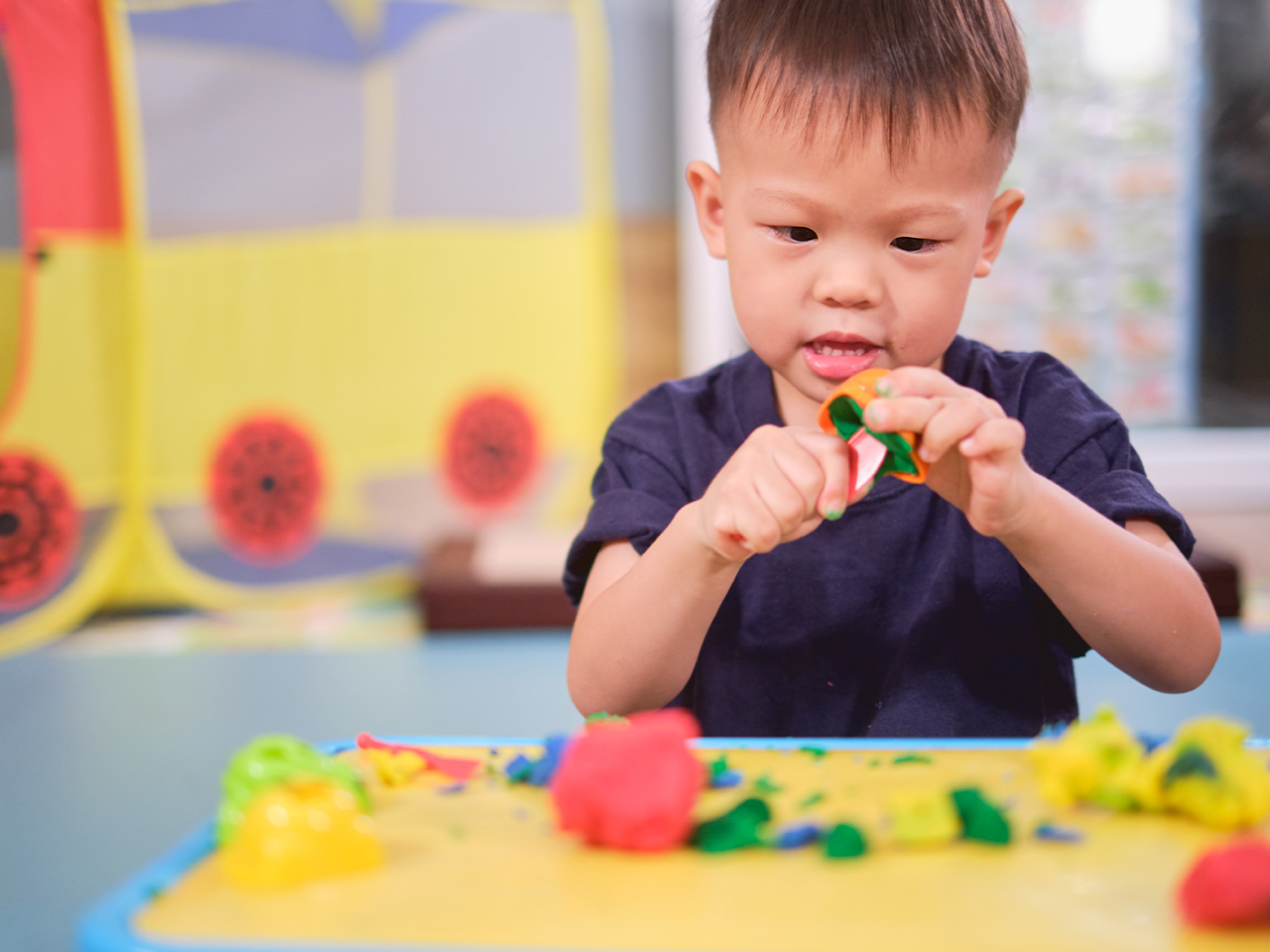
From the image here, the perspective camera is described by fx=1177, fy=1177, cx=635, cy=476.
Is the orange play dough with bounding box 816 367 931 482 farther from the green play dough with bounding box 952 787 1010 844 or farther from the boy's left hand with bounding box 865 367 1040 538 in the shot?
the green play dough with bounding box 952 787 1010 844

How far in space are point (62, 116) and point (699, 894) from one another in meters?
1.69

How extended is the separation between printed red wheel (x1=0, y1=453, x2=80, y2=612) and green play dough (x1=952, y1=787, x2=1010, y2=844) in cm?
154

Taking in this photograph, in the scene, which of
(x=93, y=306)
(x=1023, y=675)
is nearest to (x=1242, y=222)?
(x=1023, y=675)

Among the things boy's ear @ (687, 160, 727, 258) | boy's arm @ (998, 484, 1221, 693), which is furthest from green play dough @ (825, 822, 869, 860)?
boy's ear @ (687, 160, 727, 258)

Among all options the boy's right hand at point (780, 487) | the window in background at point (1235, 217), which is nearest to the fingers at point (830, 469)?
the boy's right hand at point (780, 487)

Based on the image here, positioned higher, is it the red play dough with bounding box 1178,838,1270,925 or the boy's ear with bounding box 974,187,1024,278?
the boy's ear with bounding box 974,187,1024,278

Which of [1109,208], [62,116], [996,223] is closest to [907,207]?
[996,223]

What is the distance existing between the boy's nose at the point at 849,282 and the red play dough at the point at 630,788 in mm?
281

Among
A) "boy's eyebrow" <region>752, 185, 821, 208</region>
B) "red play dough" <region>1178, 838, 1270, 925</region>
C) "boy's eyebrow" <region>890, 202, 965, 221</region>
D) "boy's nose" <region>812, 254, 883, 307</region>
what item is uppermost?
"boy's eyebrow" <region>752, 185, 821, 208</region>

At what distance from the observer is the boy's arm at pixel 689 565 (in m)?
0.49

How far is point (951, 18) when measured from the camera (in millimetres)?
615

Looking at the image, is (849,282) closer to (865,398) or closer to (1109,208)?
(865,398)

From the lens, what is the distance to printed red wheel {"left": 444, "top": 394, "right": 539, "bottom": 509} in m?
1.90

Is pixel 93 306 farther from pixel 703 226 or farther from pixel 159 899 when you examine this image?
pixel 159 899
